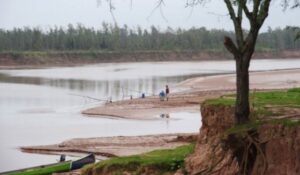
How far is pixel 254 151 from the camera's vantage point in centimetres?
1022

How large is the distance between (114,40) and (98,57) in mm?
16204

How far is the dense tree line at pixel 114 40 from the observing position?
143 m

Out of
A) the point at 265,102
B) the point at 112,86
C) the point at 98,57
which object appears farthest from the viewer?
the point at 98,57

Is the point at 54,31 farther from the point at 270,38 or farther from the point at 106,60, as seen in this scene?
the point at 270,38

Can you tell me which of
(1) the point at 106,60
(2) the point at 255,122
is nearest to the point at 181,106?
(2) the point at 255,122

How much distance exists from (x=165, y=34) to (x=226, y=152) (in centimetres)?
16160

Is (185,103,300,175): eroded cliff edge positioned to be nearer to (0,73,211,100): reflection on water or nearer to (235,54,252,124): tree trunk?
(235,54,252,124): tree trunk

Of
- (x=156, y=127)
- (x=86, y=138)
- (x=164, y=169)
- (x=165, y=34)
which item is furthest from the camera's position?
(x=165, y=34)

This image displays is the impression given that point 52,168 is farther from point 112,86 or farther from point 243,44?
point 112,86

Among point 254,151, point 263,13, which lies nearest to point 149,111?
point 263,13

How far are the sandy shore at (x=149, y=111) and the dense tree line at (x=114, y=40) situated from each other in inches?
2891

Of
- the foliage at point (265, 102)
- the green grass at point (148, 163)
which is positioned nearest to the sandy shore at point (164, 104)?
the foliage at point (265, 102)

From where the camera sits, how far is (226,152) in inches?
415

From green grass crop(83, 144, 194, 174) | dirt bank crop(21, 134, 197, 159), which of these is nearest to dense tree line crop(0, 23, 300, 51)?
dirt bank crop(21, 134, 197, 159)
